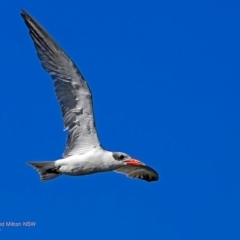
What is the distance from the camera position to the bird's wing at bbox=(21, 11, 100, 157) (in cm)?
2661

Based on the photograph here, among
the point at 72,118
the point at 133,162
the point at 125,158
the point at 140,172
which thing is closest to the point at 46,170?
the point at 72,118

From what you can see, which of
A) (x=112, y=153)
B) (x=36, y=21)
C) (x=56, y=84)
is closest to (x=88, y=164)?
(x=112, y=153)

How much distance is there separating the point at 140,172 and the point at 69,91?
18.0 feet

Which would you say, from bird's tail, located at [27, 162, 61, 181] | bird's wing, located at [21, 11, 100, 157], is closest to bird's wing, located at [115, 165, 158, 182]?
bird's wing, located at [21, 11, 100, 157]

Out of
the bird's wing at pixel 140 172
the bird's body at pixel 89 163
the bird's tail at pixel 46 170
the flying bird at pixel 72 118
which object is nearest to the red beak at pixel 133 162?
the flying bird at pixel 72 118

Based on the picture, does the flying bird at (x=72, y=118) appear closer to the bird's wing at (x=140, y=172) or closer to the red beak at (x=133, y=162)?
the red beak at (x=133, y=162)

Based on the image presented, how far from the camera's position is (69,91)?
27109 mm

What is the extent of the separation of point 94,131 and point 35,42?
3.15 m

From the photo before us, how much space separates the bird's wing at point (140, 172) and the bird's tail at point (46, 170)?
165 inches

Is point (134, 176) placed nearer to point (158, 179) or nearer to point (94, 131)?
point (158, 179)

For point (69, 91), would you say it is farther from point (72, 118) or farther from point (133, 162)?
point (133, 162)

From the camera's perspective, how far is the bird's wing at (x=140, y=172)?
102ft

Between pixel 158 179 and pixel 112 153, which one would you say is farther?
pixel 158 179

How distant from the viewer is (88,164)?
26859mm
